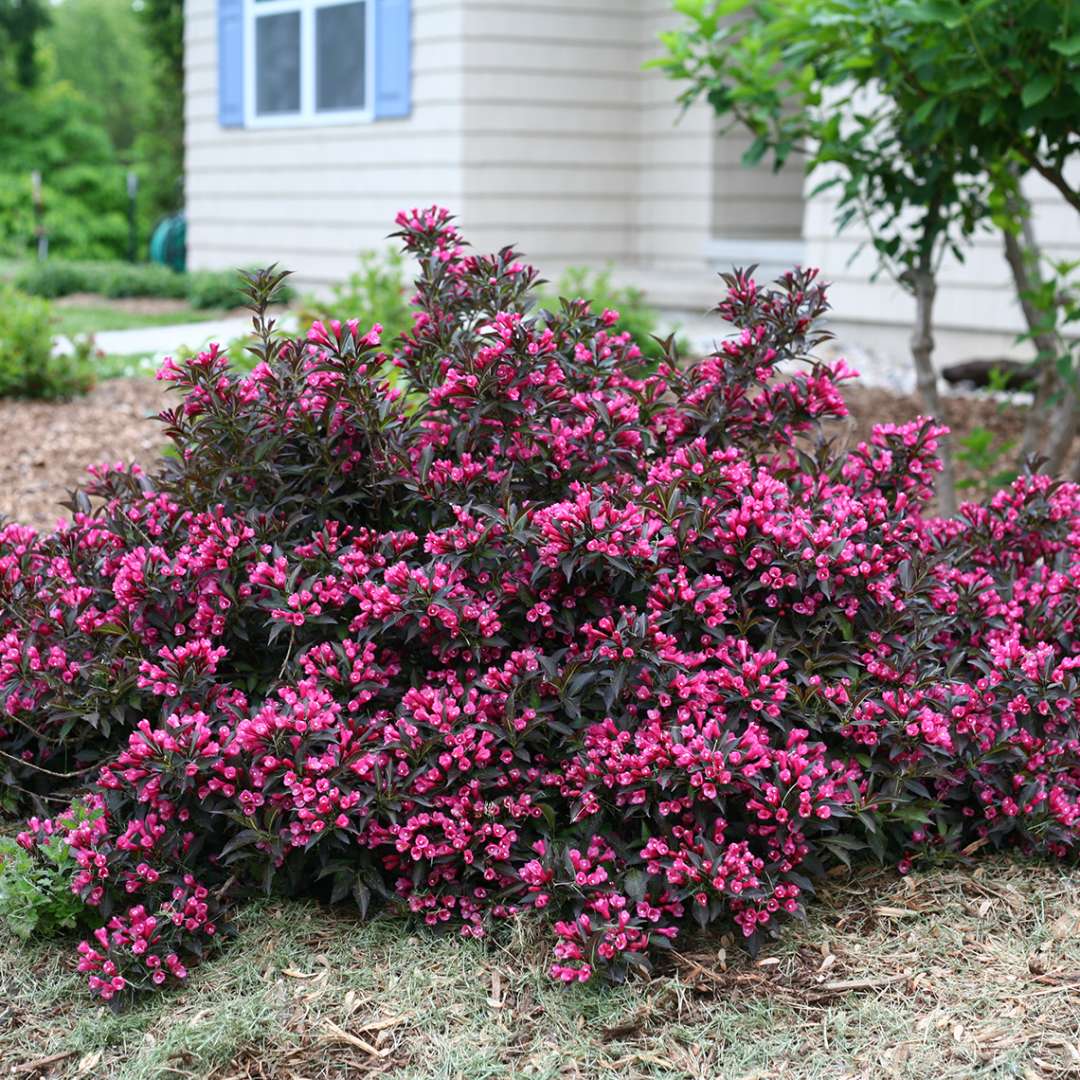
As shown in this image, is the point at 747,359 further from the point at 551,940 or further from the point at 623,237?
the point at 623,237

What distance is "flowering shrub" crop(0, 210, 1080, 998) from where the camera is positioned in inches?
92.2

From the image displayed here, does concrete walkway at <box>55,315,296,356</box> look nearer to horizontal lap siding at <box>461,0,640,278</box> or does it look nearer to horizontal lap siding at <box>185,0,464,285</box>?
horizontal lap siding at <box>185,0,464,285</box>

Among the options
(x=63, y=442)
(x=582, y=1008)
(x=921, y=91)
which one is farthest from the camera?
(x=63, y=442)

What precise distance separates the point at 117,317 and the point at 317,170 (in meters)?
2.26

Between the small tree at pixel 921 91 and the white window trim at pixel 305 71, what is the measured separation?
6.22 meters

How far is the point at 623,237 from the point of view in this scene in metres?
11.5

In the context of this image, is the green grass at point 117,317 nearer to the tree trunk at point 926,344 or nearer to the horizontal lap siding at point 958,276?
the horizontal lap siding at point 958,276

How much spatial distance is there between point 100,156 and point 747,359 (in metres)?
23.9

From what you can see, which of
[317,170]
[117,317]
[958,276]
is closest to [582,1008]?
[958,276]

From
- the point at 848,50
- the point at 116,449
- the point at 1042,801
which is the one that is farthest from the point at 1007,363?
the point at 1042,801

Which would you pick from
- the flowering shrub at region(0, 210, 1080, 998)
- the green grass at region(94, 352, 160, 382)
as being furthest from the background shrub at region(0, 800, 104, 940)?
the green grass at region(94, 352, 160, 382)

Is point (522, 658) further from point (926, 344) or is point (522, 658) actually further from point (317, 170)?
point (317, 170)

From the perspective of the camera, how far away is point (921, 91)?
4.42 meters

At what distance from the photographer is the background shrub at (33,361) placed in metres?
6.37
